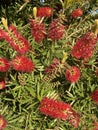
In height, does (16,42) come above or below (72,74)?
above

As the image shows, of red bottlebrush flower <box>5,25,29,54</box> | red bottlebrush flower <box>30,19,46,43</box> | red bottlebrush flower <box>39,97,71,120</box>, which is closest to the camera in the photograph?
red bottlebrush flower <box>39,97,71,120</box>

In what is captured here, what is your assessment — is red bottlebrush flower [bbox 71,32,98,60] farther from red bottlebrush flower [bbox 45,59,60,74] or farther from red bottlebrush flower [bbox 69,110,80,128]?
red bottlebrush flower [bbox 69,110,80,128]

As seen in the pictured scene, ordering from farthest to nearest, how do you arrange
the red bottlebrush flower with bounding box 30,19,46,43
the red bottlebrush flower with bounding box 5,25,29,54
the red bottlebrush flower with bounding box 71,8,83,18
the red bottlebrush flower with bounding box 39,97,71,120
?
the red bottlebrush flower with bounding box 71,8,83,18
the red bottlebrush flower with bounding box 30,19,46,43
the red bottlebrush flower with bounding box 5,25,29,54
the red bottlebrush flower with bounding box 39,97,71,120

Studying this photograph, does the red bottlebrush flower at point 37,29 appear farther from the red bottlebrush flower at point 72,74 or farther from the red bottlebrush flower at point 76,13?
the red bottlebrush flower at point 76,13

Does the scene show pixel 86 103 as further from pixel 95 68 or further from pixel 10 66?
pixel 10 66

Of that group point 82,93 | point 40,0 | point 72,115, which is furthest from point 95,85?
point 40,0

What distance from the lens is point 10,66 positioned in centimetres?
275

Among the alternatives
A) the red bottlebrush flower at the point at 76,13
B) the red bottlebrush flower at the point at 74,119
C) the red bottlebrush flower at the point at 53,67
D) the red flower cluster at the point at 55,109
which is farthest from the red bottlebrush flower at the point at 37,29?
the red bottlebrush flower at the point at 76,13

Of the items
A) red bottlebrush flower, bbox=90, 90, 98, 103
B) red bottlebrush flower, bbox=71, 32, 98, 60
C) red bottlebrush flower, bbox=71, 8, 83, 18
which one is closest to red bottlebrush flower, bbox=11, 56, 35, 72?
red bottlebrush flower, bbox=71, 32, 98, 60

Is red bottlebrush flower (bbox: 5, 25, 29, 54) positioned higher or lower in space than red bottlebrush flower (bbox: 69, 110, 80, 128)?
higher

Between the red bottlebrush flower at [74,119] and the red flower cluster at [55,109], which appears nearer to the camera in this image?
the red flower cluster at [55,109]

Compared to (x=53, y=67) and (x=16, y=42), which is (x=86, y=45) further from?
(x=16, y=42)

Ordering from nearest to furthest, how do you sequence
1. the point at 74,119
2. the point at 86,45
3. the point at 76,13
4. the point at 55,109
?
the point at 55,109, the point at 86,45, the point at 74,119, the point at 76,13

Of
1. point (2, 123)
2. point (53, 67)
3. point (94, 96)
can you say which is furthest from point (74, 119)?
point (2, 123)
